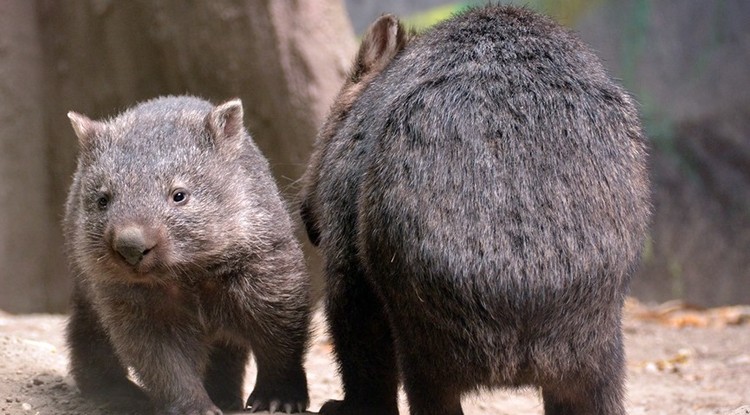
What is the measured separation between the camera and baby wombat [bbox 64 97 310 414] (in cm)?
510

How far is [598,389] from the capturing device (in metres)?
4.78

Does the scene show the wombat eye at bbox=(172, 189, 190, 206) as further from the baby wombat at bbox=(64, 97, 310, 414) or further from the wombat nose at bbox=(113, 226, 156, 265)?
the wombat nose at bbox=(113, 226, 156, 265)

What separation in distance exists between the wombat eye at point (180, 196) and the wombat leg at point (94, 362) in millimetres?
1091

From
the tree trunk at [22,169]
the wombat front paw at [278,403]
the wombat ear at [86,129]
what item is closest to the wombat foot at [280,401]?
the wombat front paw at [278,403]

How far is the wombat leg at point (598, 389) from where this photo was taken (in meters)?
4.71

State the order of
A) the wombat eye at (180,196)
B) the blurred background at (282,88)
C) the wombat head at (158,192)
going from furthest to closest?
the blurred background at (282,88), the wombat eye at (180,196), the wombat head at (158,192)

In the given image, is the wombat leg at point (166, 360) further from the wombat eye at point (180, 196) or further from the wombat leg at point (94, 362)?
the wombat leg at point (94, 362)

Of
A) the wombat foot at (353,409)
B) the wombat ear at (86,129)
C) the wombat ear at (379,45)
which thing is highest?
the wombat ear at (379,45)

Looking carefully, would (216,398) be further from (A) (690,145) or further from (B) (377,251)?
(A) (690,145)

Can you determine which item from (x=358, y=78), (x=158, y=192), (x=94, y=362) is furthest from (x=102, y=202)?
(x=358, y=78)

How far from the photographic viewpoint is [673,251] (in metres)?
12.9

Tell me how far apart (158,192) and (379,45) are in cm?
172

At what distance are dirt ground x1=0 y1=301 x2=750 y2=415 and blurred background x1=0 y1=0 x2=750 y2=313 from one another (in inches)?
43.6

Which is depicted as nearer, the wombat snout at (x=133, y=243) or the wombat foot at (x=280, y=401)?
the wombat snout at (x=133, y=243)
